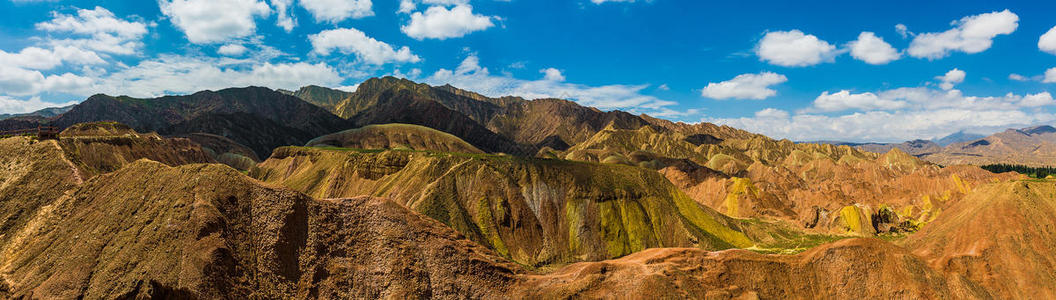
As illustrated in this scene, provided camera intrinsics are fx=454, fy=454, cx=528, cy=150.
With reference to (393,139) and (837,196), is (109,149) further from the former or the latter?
(837,196)

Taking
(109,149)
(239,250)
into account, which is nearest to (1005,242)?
(239,250)

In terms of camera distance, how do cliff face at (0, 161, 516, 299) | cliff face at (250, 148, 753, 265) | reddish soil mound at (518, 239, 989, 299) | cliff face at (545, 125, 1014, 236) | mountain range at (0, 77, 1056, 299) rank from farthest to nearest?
cliff face at (545, 125, 1014, 236) → cliff face at (250, 148, 753, 265) → reddish soil mound at (518, 239, 989, 299) → mountain range at (0, 77, 1056, 299) → cliff face at (0, 161, 516, 299)

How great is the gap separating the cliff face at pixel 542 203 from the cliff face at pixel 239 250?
29.9 m

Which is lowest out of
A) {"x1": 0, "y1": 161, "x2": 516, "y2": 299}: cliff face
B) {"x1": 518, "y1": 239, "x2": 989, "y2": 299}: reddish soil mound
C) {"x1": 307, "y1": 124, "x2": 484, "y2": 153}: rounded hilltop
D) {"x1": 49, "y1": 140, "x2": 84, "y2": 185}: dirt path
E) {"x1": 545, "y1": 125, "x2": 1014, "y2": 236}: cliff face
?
{"x1": 545, "y1": 125, "x2": 1014, "y2": 236}: cliff face

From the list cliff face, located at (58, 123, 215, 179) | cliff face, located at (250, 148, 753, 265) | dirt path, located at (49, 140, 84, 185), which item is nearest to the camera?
dirt path, located at (49, 140, 84, 185)

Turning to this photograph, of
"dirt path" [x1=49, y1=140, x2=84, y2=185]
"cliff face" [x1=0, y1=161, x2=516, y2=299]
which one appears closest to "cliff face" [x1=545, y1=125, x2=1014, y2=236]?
"cliff face" [x1=0, y1=161, x2=516, y2=299]

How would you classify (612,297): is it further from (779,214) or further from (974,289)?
(779,214)

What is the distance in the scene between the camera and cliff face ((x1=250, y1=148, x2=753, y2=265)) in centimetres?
5888

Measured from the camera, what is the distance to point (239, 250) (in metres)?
22.8

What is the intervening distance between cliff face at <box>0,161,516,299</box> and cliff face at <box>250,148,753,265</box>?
98.0 feet

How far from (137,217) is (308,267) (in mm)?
9792

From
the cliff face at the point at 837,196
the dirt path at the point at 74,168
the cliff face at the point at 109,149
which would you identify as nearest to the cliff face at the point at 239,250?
the dirt path at the point at 74,168

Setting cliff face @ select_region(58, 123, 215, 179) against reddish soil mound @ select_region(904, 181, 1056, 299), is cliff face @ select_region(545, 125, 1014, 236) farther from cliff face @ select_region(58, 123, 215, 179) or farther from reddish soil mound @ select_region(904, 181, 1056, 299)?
cliff face @ select_region(58, 123, 215, 179)

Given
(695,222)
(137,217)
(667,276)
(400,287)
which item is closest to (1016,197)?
(695,222)
